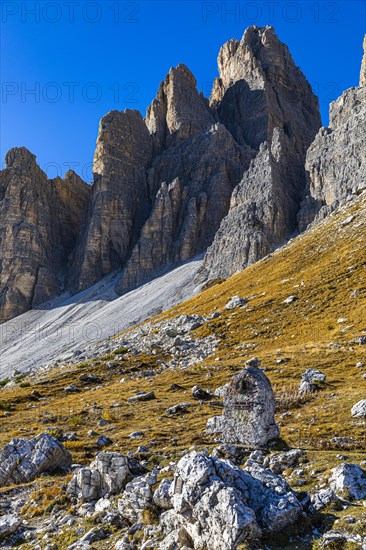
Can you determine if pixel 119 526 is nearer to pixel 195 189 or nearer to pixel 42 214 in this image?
pixel 195 189

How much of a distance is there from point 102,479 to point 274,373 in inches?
790

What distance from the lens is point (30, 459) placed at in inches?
758

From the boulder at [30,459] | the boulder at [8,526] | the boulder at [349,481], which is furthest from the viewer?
the boulder at [30,459]

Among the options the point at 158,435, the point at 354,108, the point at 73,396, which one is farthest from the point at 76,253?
the point at 158,435

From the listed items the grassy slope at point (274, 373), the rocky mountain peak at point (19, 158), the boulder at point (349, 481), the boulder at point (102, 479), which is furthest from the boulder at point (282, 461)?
the rocky mountain peak at point (19, 158)

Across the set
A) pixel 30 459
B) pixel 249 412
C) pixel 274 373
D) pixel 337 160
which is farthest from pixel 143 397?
pixel 337 160

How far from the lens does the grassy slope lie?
2000 cm

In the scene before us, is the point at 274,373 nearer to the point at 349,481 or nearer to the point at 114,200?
the point at 349,481

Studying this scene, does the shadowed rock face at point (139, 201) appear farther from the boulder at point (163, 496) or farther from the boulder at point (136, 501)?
the boulder at point (163, 496)

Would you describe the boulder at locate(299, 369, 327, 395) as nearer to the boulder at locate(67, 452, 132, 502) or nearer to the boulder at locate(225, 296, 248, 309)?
the boulder at locate(67, 452, 132, 502)

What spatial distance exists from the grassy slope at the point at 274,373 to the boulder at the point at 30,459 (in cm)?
114

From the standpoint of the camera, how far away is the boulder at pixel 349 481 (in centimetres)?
1116

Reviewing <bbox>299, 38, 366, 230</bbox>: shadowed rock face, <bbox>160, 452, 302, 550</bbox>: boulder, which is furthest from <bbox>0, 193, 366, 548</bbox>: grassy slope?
<bbox>299, 38, 366, 230</bbox>: shadowed rock face

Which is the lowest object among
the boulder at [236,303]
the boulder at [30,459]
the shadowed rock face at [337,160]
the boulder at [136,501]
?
the boulder at [136,501]
